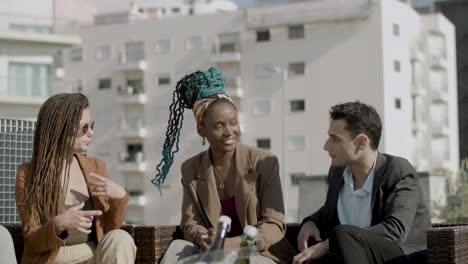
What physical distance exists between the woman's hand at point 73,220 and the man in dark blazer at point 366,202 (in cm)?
101

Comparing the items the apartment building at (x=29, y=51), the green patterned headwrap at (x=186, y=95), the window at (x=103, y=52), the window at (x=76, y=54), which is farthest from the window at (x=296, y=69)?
the green patterned headwrap at (x=186, y=95)

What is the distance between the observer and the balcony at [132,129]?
51.9 meters

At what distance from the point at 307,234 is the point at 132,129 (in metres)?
48.5

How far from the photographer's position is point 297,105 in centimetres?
4803

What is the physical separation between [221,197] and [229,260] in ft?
6.49

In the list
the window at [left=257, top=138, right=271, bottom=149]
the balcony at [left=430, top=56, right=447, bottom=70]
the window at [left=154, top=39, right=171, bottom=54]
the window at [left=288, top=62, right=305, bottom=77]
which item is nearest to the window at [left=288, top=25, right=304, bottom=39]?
the window at [left=288, top=62, right=305, bottom=77]

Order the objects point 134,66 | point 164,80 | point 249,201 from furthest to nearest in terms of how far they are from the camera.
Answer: point 164,80, point 134,66, point 249,201

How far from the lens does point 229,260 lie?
2568mm

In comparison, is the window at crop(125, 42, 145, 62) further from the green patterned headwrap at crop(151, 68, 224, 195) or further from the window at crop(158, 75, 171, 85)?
the green patterned headwrap at crop(151, 68, 224, 195)

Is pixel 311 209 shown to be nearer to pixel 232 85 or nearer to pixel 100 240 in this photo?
pixel 100 240

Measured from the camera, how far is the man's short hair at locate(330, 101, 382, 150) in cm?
425

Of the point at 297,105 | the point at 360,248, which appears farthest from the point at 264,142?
the point at 360,248

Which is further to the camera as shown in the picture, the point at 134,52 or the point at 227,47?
the point at 134,52

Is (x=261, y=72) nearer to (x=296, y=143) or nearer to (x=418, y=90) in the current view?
(x=296, y=143)
